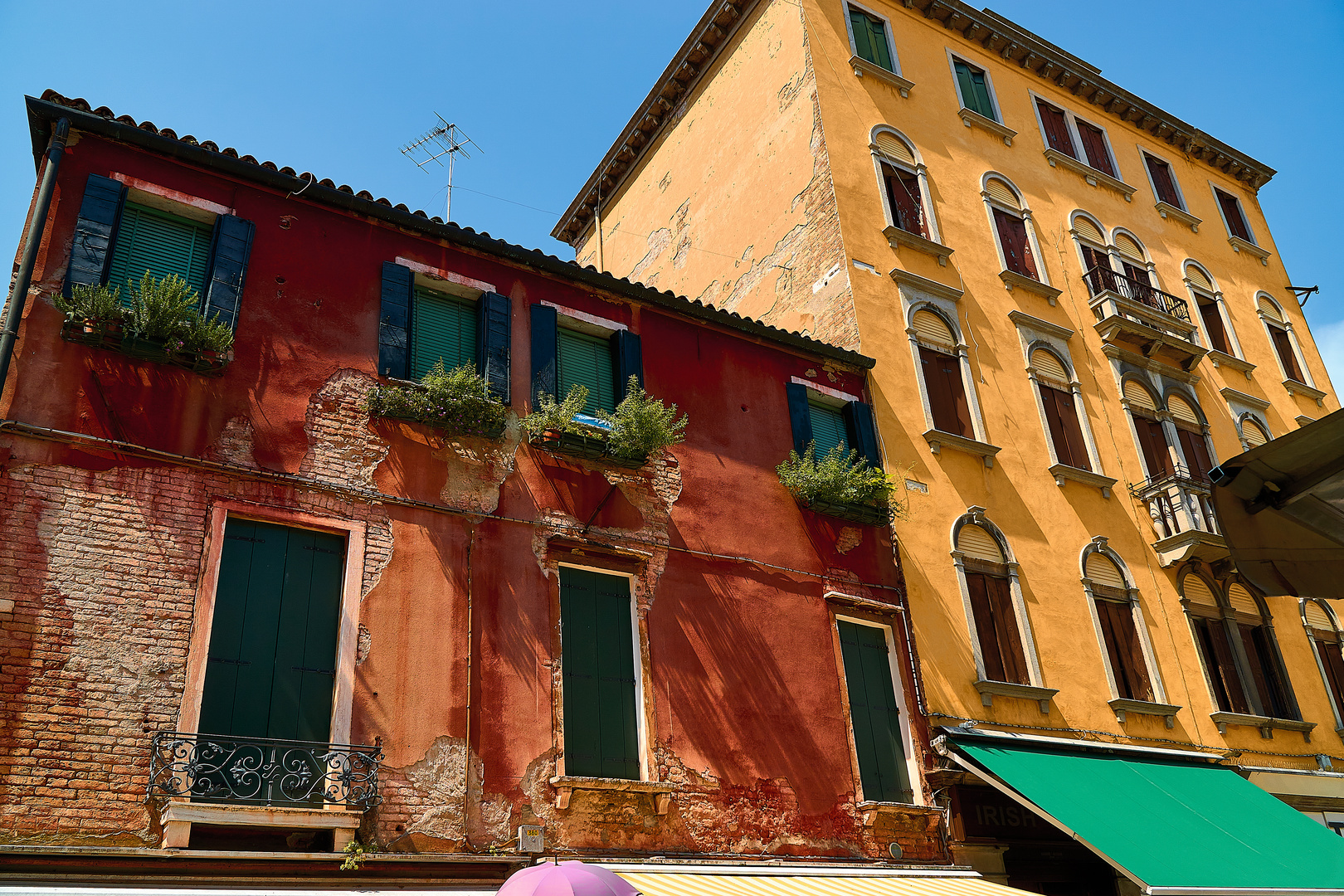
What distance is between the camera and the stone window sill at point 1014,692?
1210 centimetres

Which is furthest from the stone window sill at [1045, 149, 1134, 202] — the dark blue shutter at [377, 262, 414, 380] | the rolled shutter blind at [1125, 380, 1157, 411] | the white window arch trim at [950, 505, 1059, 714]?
the dark blue shutter at [377, 262, 414, 380]

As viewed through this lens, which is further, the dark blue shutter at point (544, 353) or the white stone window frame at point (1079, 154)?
the white stone window frame at point (1079, 154)

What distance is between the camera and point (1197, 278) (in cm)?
1997

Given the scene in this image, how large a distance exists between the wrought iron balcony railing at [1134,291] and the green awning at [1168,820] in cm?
813

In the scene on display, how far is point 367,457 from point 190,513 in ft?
5.23

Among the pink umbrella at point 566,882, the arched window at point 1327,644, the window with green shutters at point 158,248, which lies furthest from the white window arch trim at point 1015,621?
the window with green shutters at point 158,248

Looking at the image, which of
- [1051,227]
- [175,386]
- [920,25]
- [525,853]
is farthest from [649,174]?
[525,853]

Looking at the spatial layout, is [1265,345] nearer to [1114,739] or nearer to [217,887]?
[1114,739]

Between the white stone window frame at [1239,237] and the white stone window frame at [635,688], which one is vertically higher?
the white stone window frame at [1239,237]

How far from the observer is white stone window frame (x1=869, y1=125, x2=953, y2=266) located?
50.2 ft

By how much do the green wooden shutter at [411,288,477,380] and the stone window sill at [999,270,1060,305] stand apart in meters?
9.27

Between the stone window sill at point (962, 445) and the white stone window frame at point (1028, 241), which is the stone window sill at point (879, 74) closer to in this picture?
the white stone window frame at point (1028, 241)

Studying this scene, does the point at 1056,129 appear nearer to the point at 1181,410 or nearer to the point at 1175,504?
the point at 1181,410

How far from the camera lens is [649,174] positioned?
21078 mm
